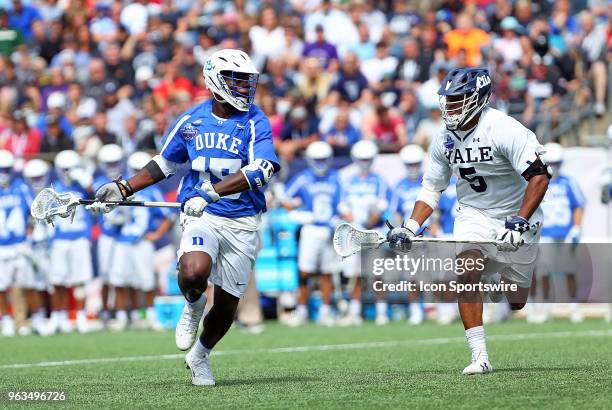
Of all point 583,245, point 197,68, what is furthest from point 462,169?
point 197,68

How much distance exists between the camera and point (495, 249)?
8828mm

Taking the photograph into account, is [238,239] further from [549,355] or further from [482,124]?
[549,355]

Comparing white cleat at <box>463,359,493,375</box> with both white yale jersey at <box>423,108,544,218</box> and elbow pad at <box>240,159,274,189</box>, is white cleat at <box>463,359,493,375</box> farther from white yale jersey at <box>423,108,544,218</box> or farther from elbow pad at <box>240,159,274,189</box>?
elbow pad at <box>240,159,274,189</box>

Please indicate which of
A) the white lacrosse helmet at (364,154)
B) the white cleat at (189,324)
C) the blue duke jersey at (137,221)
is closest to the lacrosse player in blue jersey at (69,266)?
the blue duke jersey at (137,221)

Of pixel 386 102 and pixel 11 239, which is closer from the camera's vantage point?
pixel 11 239

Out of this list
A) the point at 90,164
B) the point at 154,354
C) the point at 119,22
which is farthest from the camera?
the point at 119,22

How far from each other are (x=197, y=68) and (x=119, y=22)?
8.83 ft

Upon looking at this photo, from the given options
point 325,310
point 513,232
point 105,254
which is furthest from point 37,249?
point 513,232

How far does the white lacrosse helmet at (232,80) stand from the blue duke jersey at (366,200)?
8.23m

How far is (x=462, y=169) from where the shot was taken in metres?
8.91

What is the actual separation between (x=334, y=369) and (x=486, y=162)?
206 cm

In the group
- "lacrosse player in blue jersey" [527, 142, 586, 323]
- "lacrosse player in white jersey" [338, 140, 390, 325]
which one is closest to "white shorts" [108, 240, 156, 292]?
"lacrosse player in white jersey" [338, 140, 390, 325]

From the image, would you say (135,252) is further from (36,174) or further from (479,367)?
(479,367)

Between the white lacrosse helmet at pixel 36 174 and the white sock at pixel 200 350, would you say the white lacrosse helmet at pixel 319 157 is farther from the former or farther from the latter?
the white sock at pixel 200 350
